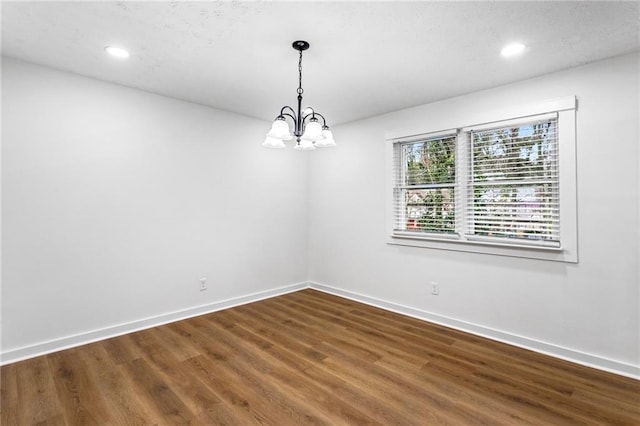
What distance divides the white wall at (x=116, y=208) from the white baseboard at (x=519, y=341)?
6.09ft

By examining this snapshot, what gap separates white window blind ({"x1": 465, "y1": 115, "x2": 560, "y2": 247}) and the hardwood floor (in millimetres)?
1113

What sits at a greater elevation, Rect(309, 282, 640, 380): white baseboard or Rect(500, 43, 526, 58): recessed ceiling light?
Rect(500, 43, 526, 58): recessed ceiling light

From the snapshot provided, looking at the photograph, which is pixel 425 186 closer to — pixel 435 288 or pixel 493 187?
pixel 493 187

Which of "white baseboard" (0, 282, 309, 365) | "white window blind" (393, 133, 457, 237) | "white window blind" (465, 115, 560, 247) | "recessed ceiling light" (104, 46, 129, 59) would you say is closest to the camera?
"recessed ceiling light" (104, 46, 129, 59)

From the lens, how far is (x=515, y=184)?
10.2ft

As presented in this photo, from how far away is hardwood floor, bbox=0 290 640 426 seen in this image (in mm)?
2031

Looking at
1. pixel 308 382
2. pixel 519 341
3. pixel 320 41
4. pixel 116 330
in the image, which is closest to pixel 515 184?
pixel 519 341

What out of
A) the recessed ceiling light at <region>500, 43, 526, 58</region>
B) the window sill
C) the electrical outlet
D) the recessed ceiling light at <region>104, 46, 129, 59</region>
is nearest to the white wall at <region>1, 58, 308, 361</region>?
the recessed ceiling light at <region>104, 46, 129, 59</region>

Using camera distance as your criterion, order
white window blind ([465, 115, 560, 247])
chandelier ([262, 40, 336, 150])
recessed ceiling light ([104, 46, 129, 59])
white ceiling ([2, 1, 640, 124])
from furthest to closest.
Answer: white window blind ([465, 115, 560, 247]) → recessed ceiling light ([104, 46, 129, 59]) → chandelier ([262, 40, 336, 150]) → white ceiling ([2, 1, 640, 124])

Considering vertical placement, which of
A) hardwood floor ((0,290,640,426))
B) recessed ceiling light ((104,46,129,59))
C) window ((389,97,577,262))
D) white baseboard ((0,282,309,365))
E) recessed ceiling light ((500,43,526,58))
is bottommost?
hardwood floor ((0,290,640,426))

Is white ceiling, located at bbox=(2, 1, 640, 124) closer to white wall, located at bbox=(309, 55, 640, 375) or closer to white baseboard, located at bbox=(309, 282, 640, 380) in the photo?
white wall, located at bbox=(309, 55, 640, 375)

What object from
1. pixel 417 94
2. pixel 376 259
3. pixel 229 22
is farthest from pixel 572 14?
pixel 376 259

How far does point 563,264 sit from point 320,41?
2827 millimetres

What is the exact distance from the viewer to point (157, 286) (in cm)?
357
